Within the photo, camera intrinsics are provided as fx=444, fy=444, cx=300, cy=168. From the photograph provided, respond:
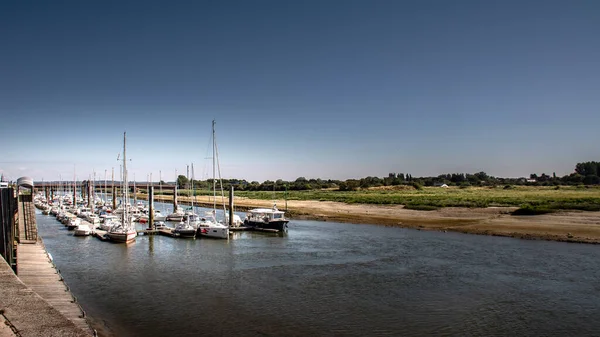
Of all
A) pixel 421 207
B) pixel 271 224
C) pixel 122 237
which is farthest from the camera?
pixel 421 207

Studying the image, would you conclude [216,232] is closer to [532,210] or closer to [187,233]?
[187,233]

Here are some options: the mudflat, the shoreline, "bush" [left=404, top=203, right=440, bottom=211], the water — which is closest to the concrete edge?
the water

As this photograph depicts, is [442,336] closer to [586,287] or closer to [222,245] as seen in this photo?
[586,287]

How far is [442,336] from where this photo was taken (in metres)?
20.9

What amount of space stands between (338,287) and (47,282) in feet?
56.9

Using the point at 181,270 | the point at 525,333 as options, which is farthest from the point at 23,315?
the point at 181,270

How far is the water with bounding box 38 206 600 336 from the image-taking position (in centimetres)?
2242

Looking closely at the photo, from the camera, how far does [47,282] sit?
24531 millimetres

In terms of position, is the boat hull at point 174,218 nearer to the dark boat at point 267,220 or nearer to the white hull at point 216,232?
the dark boat at point 267,220

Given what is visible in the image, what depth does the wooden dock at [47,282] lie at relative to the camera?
2002cm

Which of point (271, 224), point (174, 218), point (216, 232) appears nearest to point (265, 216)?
point (271, 224)

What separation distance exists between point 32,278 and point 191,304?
899cm

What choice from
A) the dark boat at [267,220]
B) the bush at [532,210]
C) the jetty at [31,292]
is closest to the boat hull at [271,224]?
the dark boat at [267,220]

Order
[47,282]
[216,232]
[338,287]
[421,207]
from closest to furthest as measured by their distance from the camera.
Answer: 1. [47,282]
2. [338,287]
3. [216,232]
4. [421,207]
